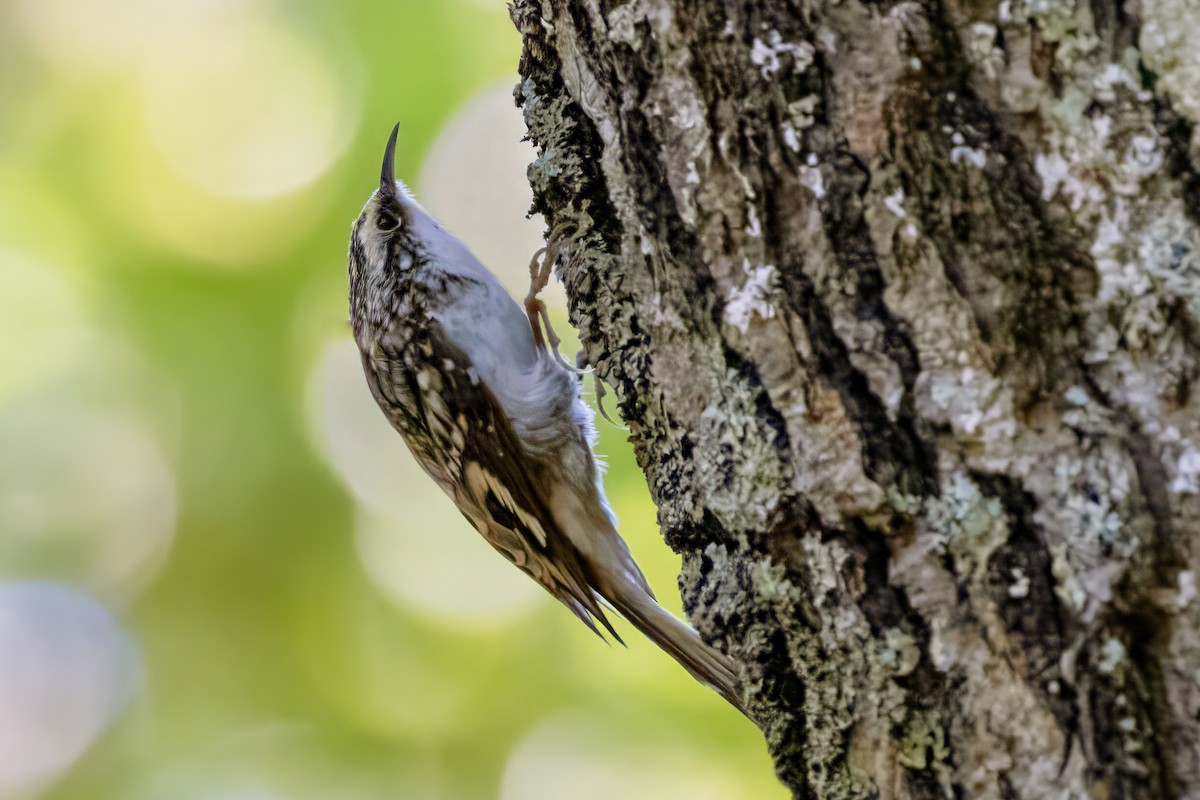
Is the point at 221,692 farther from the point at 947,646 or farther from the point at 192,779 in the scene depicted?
the point at 947,646

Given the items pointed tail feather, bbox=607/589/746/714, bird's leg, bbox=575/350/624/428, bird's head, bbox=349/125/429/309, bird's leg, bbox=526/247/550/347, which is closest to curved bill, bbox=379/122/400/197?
bird's head, bbox=349/125/429/309

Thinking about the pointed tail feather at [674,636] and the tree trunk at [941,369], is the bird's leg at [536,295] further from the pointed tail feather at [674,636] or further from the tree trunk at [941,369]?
the tree trunk at [941,369]

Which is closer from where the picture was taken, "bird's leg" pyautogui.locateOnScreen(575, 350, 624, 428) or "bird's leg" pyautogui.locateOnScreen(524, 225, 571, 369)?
"bird's leg" pyautogui.locateOnScreen(575, 350, 624, 428)

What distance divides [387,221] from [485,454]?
1.92 ft

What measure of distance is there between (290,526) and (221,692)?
0.56 meters

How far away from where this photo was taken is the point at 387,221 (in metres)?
2.44

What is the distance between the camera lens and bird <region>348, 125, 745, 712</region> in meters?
2.20

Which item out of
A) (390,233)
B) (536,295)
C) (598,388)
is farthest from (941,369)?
(390,233)

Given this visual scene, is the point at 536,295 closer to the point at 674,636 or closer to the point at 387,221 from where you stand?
the point at 387,221

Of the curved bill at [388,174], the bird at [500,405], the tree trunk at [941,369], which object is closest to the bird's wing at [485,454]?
the bird at [500,405]

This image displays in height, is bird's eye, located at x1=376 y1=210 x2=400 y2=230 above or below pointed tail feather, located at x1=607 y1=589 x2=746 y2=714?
above

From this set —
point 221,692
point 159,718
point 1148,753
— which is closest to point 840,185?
point 1148,753

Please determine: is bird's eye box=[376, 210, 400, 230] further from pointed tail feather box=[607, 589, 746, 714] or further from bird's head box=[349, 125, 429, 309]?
pointed tail feather box=[607, 589, 746, 714]

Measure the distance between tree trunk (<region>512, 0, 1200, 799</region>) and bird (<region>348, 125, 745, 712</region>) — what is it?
1.05 m
